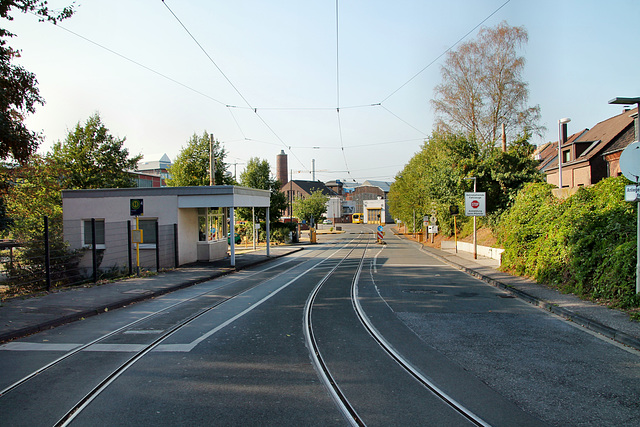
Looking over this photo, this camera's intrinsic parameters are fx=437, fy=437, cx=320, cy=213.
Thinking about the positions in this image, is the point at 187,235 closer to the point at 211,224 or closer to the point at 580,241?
the point at 211,224

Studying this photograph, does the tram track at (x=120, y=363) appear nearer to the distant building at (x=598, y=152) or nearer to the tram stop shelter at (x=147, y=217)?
the tram stop shelter at (x=147, y=217)

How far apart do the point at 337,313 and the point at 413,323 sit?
1792 mm

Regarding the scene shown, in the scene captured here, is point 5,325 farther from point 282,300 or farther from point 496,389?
point 496,389

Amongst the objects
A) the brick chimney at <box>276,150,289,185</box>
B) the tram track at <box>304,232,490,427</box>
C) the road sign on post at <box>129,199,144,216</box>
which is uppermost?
the brick chimney at <box>276,150,289,185</box>

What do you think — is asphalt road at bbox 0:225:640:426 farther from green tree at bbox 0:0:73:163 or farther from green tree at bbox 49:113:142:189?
green tree at bbox 49:113:142:189

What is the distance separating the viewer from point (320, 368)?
589 centimetres

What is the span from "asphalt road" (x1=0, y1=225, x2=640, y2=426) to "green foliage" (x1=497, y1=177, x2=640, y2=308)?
6.35ft

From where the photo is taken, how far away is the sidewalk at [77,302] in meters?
8.45

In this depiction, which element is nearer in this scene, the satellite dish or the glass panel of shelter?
the satellite dish

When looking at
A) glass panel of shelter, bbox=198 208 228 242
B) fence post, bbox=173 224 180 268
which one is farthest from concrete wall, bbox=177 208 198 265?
glass panel of shelter, bbox=198 208 228 242

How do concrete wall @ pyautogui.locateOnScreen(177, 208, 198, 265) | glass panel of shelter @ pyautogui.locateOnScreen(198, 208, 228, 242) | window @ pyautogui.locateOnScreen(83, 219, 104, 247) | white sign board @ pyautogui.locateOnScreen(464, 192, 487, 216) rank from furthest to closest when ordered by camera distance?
white sign board @ pyautogui.locateOnScreen(464, 192, 487, 216) → glass panel of shelter @ pyautogui.locateOnScreen(198, 208, 228, 242) → window @ pyautogui.locateOnScreen(83, 219, 104, 247) → concrete wall @ pyautogui.locateOnScreen(177, 208, 198, 265)

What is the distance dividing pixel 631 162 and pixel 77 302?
13.1 metres

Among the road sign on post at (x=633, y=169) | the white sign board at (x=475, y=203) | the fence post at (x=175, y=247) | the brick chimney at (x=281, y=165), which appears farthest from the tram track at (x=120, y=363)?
the brick chimney at (x=281, y=165)

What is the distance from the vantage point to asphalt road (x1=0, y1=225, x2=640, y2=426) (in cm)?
448
